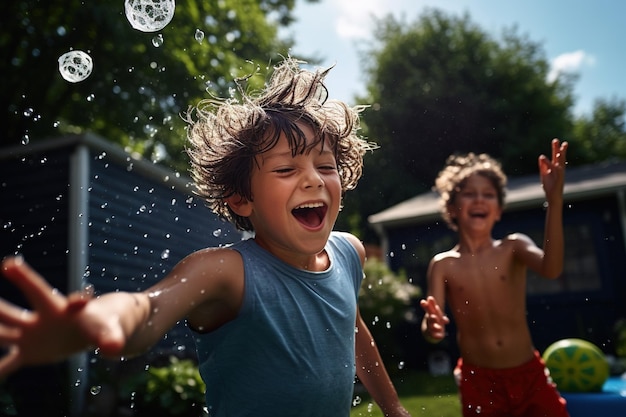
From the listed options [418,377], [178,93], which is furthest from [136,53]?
[418,377]

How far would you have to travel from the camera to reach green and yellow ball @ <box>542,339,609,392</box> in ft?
12.5

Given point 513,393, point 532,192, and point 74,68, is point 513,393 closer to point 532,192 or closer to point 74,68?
point 74,68

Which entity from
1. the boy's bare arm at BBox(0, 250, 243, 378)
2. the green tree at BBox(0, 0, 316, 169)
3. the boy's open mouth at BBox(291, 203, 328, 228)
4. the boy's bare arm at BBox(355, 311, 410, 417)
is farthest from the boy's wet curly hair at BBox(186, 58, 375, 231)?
the green tree at BBox(0, 0, 316, 169)

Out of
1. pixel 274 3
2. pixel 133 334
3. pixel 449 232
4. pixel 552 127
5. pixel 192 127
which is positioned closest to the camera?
pixel 133 334

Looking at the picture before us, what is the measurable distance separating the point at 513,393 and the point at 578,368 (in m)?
1.21

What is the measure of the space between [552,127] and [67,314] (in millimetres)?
22719

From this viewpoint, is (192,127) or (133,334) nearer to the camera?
(133,334)

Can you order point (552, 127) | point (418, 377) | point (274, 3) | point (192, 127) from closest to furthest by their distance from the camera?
1. point (192, 127)
2. point (418, 377)
3. point (274, 3)
4. point (552, 127)

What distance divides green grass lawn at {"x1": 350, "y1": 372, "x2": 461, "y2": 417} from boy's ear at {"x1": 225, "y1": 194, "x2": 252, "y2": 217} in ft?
6.94

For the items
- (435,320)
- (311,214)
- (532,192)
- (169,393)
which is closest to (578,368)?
(435,320)

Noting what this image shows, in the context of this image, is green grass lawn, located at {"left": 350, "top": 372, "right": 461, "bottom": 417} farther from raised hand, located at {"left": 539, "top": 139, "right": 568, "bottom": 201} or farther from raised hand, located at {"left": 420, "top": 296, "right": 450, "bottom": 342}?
raised hand, located at {"left": 539, "top": 139, "right": 568, "bottom": 201}

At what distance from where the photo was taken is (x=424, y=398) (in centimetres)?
599

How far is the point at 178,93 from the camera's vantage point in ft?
33.4

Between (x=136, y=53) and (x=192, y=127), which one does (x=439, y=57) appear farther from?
(x=192, y=127)
